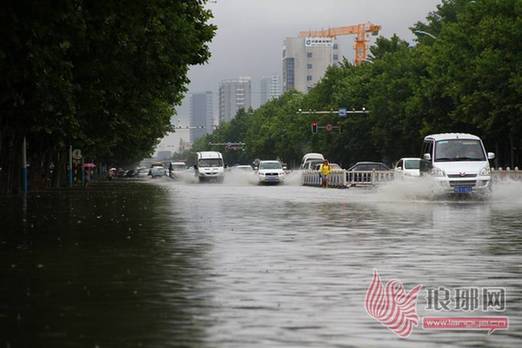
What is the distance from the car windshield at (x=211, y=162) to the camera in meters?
91.2

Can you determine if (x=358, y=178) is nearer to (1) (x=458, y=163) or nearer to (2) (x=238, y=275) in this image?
(1) (x=458, y=163)

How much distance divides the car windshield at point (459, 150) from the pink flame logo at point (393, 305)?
2767cm

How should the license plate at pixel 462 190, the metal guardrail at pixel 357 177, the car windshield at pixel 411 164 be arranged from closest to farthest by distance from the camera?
the license plate at pixel 462 190 → the car windshield at pixel 411 164 → the metal guardrail at pixel 357 177

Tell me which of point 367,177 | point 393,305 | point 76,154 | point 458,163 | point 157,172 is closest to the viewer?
point 393,305

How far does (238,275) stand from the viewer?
14.7 meters

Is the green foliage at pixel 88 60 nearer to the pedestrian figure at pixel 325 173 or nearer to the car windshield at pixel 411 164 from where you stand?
the car windshield at pixel 411 164

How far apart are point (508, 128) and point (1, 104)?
154ft

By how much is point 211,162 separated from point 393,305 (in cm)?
7998

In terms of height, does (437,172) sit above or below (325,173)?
above

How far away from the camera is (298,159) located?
165750mm

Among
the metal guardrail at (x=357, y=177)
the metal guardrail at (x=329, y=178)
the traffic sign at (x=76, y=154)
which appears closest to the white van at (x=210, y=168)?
the metal guardrail at (x=329, y=178)

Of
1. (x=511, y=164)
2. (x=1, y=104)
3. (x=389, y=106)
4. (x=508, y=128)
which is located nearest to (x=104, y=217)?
(x=1, y=104)

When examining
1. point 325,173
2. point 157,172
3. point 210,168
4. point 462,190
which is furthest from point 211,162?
point 157,172

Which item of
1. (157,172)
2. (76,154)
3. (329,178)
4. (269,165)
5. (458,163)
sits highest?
(76,154)
